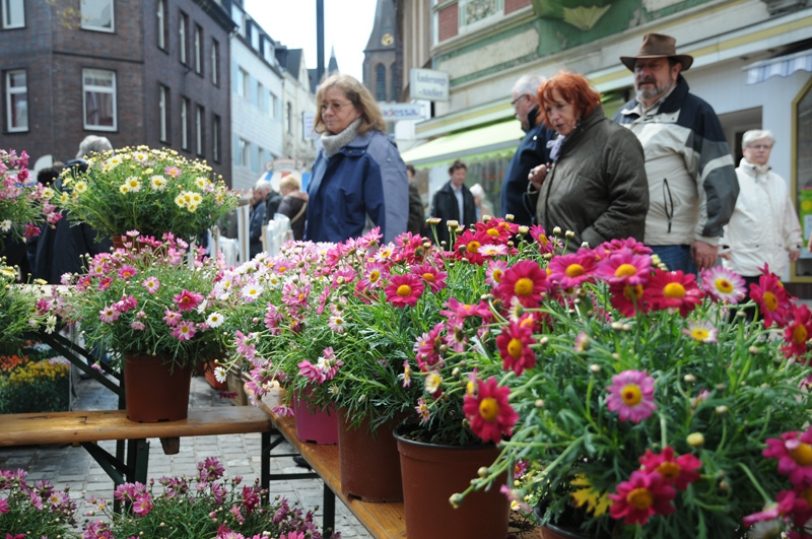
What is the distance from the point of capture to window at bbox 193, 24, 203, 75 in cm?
3319

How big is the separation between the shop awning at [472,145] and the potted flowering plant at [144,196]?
7.00 meters

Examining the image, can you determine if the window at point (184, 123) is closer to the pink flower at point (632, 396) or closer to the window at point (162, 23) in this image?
the window at point (162, 23)

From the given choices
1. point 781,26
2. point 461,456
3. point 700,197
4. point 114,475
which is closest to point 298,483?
point 114,475

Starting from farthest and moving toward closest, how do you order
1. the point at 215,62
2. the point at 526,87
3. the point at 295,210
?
the point at 215,62 < the point at 295,210 < the point at 526,87

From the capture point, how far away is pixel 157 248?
11.2ft

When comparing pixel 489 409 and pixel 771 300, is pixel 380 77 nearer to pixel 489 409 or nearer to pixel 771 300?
pixel 771 300

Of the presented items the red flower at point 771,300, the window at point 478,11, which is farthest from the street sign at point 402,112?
the red flower at point 771,300

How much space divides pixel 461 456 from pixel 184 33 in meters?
32.4

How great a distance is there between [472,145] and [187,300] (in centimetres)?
951

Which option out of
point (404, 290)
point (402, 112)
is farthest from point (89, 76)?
point (404, 290)

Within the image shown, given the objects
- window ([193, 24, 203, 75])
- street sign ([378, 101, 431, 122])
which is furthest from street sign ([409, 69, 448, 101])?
window ([193, 24, 203, 75])

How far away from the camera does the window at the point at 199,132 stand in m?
32.7

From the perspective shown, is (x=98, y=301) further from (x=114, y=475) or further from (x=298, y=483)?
(x=298, y=483)

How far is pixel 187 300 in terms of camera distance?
2781 millimetres
